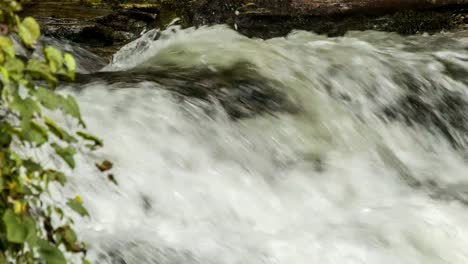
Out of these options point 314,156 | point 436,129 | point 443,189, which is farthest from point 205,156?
point 436,129

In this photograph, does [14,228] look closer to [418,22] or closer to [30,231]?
[30,231]

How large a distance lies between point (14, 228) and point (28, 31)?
395 millimetres

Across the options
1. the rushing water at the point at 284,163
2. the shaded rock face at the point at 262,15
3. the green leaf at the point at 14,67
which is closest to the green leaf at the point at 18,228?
the green leaf at the point at 14,67

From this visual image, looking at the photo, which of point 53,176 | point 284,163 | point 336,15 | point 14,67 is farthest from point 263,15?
point 14,67

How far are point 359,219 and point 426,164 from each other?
0.98 meters

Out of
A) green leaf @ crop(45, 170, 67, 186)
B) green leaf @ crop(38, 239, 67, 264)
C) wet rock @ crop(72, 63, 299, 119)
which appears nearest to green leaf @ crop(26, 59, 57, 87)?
green leaf @ crop(45, 170, 67, 186)

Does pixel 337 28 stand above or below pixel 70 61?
below

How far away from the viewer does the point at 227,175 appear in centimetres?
353

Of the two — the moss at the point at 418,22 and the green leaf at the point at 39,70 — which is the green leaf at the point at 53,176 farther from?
the moss at the point at 418,22

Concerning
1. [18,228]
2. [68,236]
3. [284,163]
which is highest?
[18,228]

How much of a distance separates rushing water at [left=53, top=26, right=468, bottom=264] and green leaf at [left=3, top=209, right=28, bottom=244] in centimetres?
147

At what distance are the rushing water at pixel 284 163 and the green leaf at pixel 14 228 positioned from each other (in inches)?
57.9

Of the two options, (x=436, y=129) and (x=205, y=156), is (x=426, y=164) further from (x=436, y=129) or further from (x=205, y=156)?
(x=205, y=156)

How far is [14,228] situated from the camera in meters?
1.36
